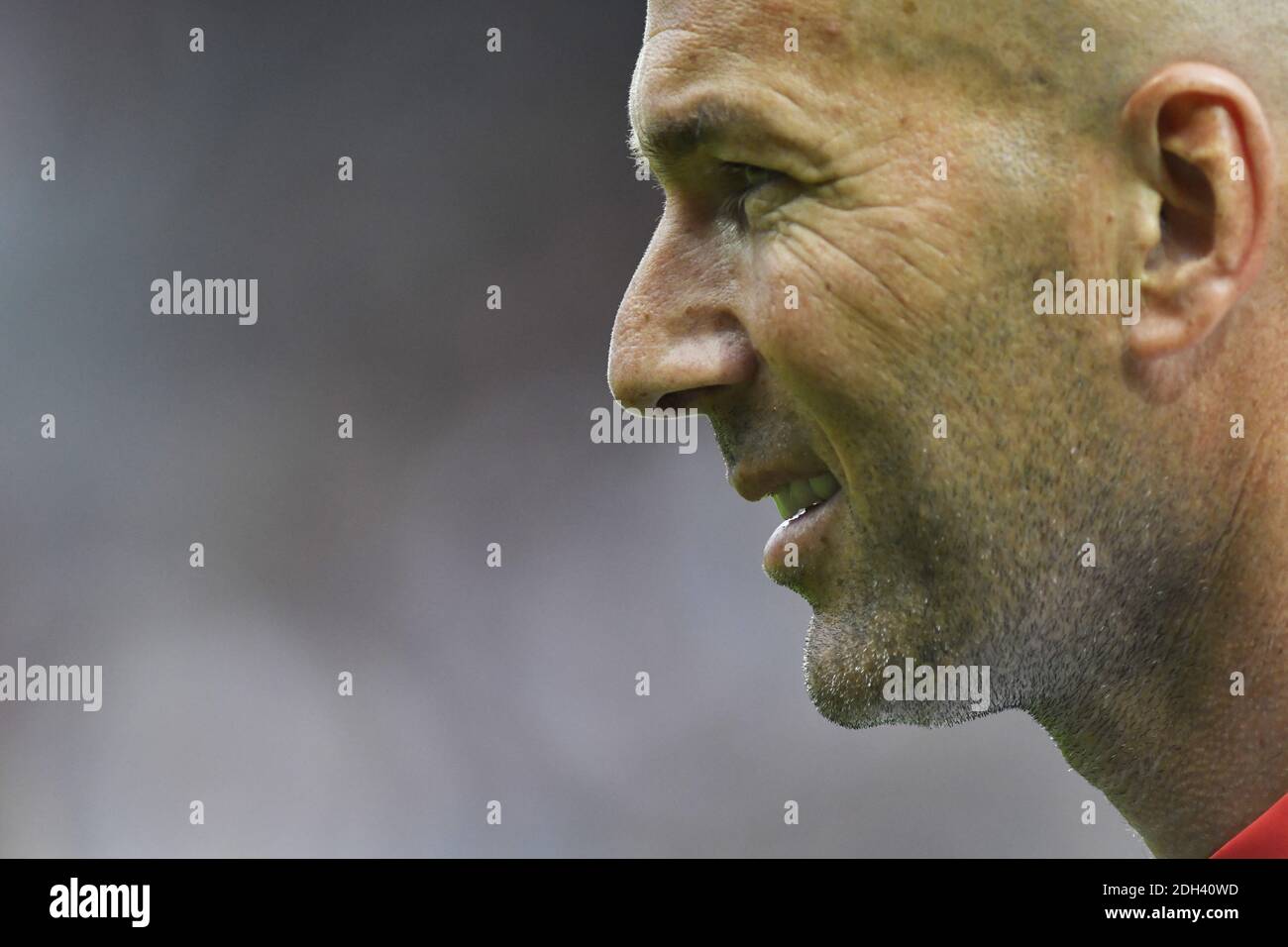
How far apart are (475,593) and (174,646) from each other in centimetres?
116

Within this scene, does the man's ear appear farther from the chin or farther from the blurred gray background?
the blurred gray background

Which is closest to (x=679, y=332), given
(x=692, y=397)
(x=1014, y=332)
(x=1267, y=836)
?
(x=692, y=397)

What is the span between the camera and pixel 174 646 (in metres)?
5.25

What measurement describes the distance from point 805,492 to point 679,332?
167mm

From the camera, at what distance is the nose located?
109cm

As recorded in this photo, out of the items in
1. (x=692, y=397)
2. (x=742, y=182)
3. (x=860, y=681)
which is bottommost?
(x=860, y=681)

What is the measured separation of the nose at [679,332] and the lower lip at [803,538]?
12cm

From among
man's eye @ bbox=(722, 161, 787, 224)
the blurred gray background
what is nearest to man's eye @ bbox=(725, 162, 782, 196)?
man's eye @ bbox=(722, 161, 787, 224)

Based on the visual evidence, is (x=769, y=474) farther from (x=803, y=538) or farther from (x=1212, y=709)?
(x=1212, y=709)

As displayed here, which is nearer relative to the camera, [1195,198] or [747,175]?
[1195,198]

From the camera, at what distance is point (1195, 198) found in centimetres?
97
